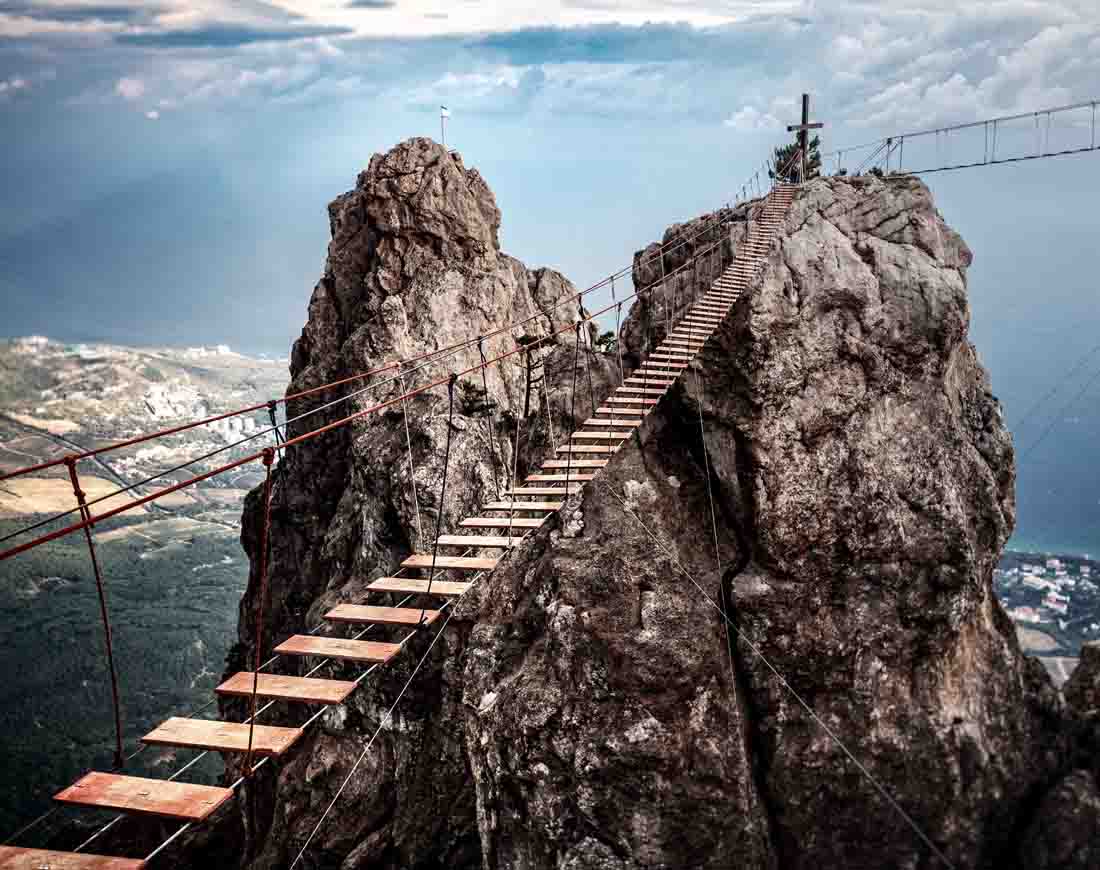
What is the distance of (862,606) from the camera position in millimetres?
13758

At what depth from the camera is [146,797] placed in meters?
6.46

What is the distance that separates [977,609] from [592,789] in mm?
7903

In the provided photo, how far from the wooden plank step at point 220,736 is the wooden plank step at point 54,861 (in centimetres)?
137

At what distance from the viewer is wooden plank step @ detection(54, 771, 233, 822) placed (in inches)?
246

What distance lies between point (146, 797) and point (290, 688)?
1.96 m

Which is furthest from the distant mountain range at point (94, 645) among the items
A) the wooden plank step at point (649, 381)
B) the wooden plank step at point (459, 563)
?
the wooden plank step at point (459, 563)

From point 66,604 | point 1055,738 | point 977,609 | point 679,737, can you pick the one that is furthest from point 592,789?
point 66,604

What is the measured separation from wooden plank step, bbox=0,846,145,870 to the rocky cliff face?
7897mm

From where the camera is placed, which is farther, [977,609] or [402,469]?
[402,469]

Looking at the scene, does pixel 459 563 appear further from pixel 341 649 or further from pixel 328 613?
pixel 341 649

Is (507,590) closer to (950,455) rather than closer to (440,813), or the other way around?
(440,813)

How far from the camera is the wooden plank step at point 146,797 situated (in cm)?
625

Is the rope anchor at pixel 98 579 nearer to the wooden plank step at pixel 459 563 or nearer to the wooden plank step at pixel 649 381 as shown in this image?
the wooden plank step at pixel 459 563

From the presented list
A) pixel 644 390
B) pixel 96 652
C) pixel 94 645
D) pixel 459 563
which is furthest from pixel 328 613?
pixel 94 645
